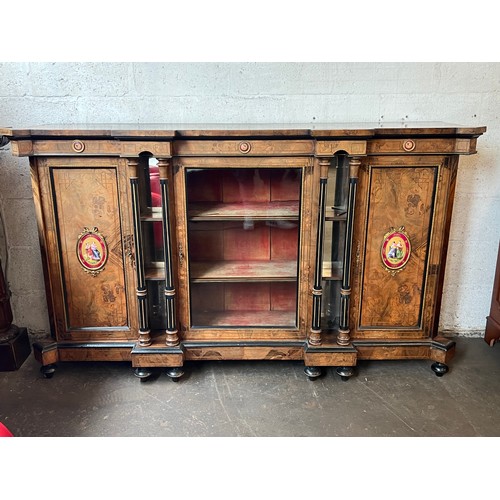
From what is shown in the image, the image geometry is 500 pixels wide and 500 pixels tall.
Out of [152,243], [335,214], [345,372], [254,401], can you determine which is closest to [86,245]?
[152,243]

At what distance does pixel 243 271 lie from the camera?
2.20 m

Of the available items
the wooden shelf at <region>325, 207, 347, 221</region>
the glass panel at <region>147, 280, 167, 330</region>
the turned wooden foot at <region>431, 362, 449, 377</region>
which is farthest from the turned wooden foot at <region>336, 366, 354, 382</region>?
the glass panel at <region>147, 280, 167, 330</region>

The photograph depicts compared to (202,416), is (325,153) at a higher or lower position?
higher

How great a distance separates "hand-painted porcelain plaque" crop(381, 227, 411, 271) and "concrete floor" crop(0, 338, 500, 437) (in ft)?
1.89

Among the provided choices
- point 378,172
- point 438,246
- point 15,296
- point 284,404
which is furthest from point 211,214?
point 15,296

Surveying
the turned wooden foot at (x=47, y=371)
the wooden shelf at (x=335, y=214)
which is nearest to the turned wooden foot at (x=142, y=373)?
the turned wooden foot at (x=47, y=371)

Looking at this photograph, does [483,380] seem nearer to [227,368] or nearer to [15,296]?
[227,368]

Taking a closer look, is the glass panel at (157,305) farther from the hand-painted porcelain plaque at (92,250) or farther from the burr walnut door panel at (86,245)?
the hand-painted porcelain plaque at (92,250)

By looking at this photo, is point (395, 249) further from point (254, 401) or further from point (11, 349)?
point (11, 349)

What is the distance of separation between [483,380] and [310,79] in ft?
5.65

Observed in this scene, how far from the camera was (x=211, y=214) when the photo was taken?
2.06 m

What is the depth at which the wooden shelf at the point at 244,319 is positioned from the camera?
217 centimetres

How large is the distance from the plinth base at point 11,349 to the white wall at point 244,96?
0.62m

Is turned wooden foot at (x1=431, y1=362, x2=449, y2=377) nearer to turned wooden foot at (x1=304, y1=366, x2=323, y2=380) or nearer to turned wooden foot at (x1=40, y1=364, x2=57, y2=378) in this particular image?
turned wooden foot at (x1=304, y1=366, x2=323, y2=380)
